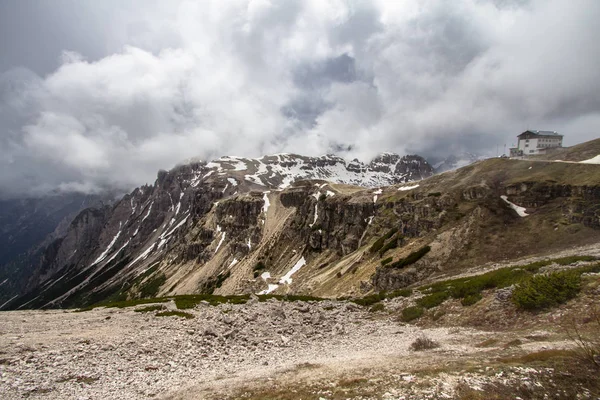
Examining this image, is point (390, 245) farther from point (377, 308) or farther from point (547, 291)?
point (547, 291)

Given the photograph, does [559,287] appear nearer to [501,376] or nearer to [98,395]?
[501,376]

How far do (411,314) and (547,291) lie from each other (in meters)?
9.77

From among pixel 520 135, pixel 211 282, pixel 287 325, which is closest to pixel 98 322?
pixel 287 325

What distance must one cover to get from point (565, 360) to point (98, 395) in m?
18.7

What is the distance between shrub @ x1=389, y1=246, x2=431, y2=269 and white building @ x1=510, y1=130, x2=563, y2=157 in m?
100

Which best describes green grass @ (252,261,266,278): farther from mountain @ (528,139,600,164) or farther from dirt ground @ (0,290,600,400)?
mountain @ (528,139,600,164)

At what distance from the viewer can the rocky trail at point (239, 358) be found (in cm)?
1267

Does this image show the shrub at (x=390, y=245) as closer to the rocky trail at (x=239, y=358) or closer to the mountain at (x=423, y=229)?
the mountain at (x=423, y=229)

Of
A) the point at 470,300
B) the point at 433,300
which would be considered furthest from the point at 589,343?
the point at 433,300

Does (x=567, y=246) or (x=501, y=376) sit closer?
(x=501, y=376)

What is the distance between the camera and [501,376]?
11.0 m

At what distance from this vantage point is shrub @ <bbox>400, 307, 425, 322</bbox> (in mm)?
26141

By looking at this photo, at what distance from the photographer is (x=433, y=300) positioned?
2784 cm

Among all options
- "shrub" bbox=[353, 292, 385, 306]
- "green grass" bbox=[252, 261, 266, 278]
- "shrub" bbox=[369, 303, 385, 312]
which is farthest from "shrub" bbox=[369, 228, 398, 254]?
"green grass" bbox=[252, 261, 266, 278]
